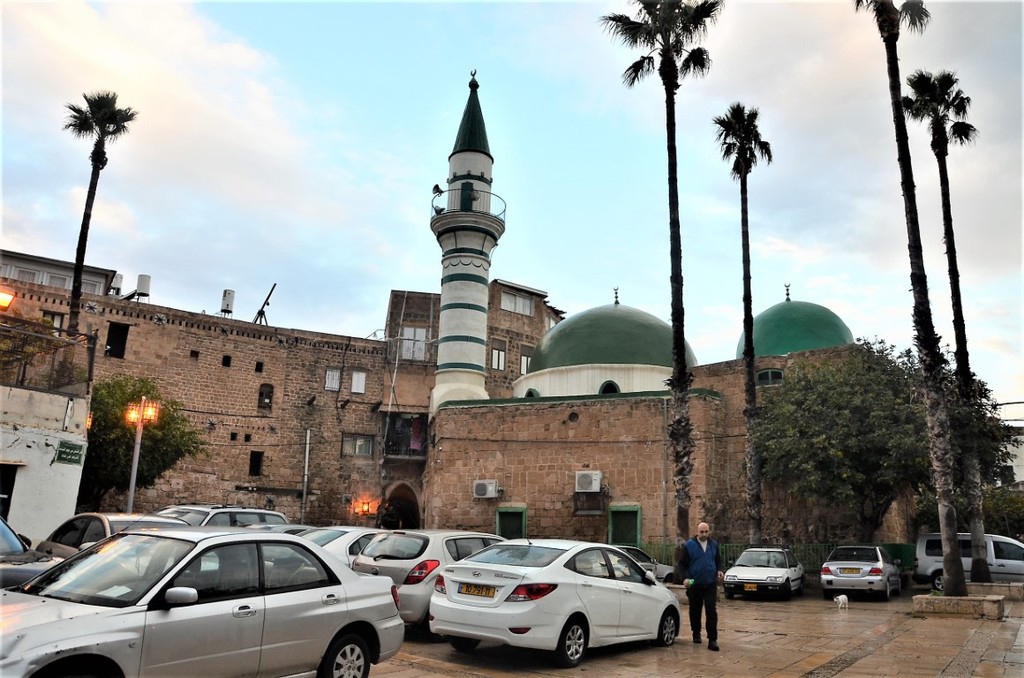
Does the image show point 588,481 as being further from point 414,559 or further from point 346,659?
point 346,659

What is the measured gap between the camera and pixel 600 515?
22703 mm

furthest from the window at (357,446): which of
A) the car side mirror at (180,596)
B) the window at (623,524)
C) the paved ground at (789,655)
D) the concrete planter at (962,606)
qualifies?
the car side mirror at (180,596)

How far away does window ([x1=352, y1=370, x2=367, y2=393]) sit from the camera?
3562cm

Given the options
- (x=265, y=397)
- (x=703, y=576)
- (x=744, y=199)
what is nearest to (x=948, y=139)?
(x=744, y=199)

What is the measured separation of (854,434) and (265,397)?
83.4ft

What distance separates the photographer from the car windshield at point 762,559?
54.9 ft

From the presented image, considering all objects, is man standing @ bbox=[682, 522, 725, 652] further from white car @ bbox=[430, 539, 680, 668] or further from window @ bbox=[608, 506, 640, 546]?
window @ bbox=[608, 506, 640, 546]

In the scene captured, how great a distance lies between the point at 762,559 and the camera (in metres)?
16.9

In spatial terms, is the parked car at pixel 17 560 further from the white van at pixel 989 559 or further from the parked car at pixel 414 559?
the white van at pixel 989 559

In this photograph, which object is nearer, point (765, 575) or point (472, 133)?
point (765, 575)

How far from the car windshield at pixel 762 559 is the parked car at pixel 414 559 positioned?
29.9 feet

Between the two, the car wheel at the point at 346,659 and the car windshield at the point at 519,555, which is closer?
the car wheel at the point at 346,659

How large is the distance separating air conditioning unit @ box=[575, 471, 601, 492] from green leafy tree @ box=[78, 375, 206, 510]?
1417 centimetres

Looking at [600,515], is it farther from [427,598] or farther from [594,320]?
[427,598]
